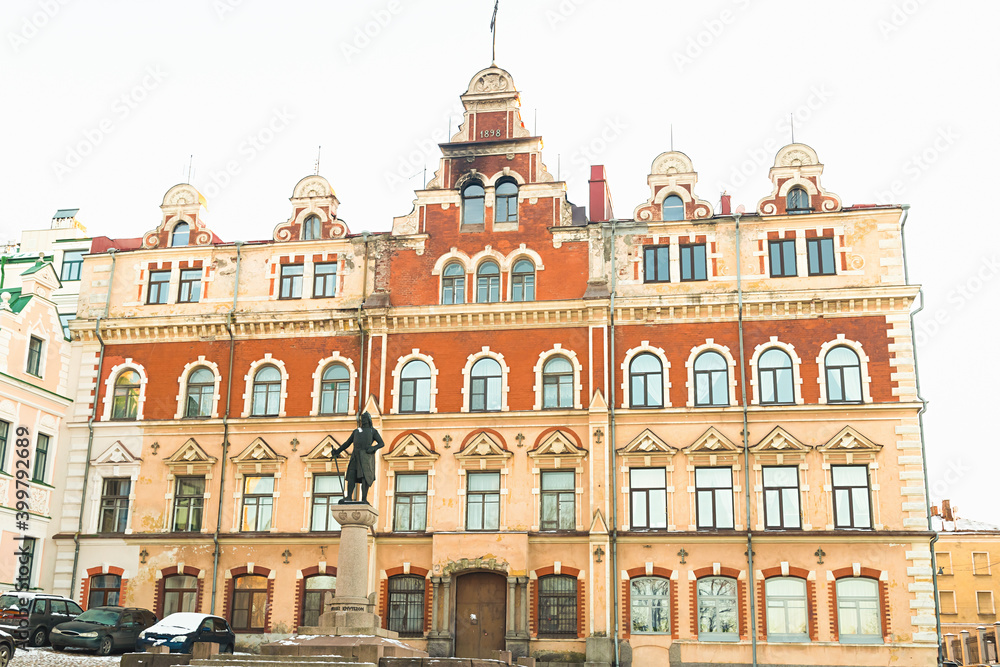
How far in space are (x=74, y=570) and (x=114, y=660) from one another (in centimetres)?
1043

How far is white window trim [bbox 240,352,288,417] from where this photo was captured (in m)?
38.9

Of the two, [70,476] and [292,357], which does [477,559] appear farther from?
[70,476]

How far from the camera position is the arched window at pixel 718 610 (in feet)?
111

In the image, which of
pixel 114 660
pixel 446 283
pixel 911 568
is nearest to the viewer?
pixel 114 660

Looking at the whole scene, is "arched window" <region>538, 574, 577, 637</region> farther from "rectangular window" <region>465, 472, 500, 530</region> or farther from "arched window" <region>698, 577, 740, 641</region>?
"arched window" <region>698, 577, 740, 641</region>

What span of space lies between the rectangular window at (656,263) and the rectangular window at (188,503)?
1759 cm

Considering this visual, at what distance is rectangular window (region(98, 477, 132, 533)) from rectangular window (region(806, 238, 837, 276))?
25555mm

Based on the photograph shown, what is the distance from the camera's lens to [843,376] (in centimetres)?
3575

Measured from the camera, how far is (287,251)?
1597 inches

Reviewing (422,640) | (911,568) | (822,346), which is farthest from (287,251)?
(911,568)

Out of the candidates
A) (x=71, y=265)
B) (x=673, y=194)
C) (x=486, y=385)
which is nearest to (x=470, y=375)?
(x=486, y=385)

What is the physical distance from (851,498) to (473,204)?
1682cm

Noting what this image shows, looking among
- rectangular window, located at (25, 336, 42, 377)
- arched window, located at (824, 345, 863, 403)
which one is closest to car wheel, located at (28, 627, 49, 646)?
rectangular window, located at (25, 336, 42, 377)

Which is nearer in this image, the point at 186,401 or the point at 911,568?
the point at 911,568
